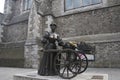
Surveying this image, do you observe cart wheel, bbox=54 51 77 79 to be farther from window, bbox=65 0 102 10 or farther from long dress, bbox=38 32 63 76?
window, bbox=65 0 102 10

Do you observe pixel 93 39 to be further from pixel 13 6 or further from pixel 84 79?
pixel 13 6

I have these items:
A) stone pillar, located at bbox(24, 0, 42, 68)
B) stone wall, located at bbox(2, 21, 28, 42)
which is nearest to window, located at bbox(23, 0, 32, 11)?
stone wall, located at bbox(2, 21, 28, 42)

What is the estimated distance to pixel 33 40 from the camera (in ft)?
35.6

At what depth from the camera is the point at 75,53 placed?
3.89 meters

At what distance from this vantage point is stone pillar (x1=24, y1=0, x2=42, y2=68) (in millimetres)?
10516

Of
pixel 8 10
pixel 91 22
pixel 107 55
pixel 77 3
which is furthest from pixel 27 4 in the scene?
pixel 107 55

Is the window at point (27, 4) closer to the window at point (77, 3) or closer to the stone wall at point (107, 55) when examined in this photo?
the window at point (77, 3)

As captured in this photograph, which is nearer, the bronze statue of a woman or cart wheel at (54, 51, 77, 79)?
cart wheel at (54, 51, 77, 79)

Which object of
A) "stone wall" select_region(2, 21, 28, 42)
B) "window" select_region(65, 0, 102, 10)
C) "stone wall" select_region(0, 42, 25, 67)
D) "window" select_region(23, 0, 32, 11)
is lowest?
"stone wall" select_region(0, 42, 25, 67)

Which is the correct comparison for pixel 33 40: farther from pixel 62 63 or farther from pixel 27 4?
pixel 62 63

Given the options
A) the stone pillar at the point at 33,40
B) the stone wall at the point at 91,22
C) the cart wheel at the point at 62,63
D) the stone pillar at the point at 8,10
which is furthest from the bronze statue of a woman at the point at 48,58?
the stone pillar at the point at 8,10

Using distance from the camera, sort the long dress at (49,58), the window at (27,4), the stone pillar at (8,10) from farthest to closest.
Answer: the window at (27,4) < the stone pillar at (8,10) < the long dress at (49,58)

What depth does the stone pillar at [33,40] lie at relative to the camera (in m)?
10.5

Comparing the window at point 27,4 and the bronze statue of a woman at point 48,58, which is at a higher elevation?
the window at point 27,4
